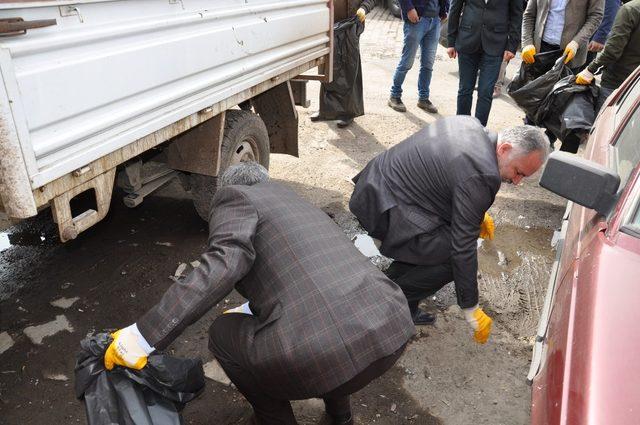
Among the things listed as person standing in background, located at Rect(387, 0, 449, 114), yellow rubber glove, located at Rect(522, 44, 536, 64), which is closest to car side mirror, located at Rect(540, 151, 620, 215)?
yellow rubber glove, located at Rect(522, 44, 536, 64)

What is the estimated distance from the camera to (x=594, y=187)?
189 centimetres

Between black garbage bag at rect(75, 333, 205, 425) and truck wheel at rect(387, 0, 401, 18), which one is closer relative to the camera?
black garbage bag at rect(75, 333, 205, 425)

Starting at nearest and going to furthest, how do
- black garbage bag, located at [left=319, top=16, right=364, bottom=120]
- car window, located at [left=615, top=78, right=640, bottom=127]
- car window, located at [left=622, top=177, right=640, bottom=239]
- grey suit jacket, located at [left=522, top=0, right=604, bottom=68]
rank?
car window, located at [left=622, top=177, right=640, bottom=239], car window, located at [left=615, top=78, right=640, bottom=127], grey suit jacket, located at [left=522, top=0, right=604, bottom=68], black garbage bag, located at [left=319, top=16, right=364, bottom=120]

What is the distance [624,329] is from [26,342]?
2820 mm

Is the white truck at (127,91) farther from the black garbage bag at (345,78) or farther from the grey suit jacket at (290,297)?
the black garbage bag at (345,78)

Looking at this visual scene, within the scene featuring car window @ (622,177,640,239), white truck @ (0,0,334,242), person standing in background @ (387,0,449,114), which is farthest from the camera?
person standing in background @ (387,0,449,114)

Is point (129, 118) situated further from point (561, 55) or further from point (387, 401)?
point (561, 55)

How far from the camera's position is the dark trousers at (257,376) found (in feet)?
6.39

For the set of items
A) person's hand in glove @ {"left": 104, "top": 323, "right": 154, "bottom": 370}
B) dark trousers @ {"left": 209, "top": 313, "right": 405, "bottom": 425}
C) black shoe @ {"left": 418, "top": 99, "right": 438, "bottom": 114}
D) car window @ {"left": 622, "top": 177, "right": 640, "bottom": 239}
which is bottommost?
black shoe @ {"left": 418, "top": 99, "right": 438, "bottom": 114}

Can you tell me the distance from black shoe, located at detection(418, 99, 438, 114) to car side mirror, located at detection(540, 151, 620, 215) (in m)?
5.14

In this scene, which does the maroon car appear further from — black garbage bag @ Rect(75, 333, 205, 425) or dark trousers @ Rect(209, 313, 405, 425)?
black garbage bag @ Rect(75, 333, 205, 425)

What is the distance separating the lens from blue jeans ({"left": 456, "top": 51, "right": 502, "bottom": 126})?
527cm

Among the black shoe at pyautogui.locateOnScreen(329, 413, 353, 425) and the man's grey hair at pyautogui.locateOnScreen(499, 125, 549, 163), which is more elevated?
the man's grey hair at pyautogui.locateOnScreen(499, 125, 549, 163)

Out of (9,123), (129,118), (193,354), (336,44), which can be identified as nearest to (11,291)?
(193,354)
